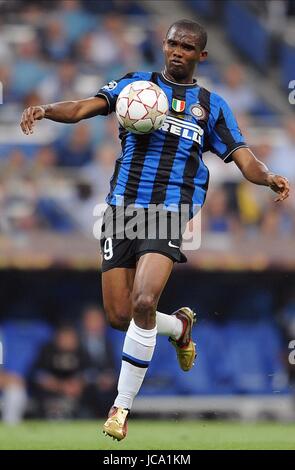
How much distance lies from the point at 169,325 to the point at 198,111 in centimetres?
153

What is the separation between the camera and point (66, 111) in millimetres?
7891

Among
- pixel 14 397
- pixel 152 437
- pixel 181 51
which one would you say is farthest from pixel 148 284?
pixel 14 397

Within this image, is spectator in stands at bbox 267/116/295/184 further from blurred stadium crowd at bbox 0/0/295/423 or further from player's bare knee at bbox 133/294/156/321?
player's bare knee at bbox 133/294/156/321

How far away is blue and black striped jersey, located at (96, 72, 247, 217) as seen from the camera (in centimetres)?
805

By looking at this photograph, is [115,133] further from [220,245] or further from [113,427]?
[113,427]

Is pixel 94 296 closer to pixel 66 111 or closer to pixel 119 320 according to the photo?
pixel 119 320

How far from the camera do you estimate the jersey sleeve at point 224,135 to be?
27.2 feet

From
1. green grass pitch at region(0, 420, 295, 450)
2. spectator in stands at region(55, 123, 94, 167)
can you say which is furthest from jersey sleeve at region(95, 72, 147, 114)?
spectator in stands at region(55, 123, 94, 167)

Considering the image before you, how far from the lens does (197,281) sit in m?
14.2

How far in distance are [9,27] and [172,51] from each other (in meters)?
9.67

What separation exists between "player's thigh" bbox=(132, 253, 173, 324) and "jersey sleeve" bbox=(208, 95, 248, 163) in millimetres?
1003

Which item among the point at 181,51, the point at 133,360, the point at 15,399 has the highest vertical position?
the point at 15,399
